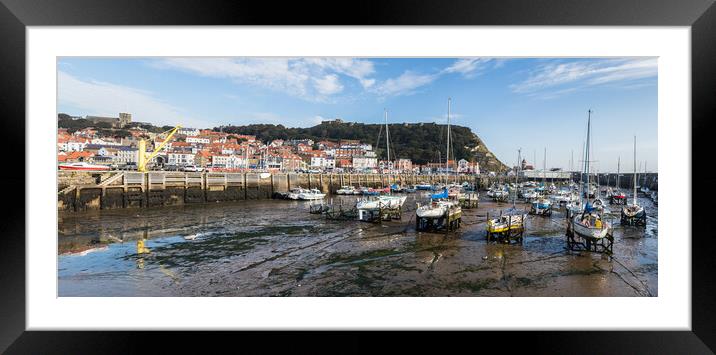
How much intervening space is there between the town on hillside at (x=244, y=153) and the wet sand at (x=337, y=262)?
13472 mm

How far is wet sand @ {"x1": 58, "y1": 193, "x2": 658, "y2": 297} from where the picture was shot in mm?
4914

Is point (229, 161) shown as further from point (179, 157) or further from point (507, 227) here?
point (507, 227)

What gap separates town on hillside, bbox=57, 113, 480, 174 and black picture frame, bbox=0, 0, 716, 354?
1914 centimetres

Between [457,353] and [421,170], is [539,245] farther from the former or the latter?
[421,170]

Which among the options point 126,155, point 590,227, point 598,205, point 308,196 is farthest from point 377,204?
point 126,155

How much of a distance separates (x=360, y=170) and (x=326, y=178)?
5330 millimetres

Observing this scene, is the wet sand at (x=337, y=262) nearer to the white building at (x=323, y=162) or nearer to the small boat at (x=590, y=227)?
the small boat at (x=590, y=227)

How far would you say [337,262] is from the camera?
6137 mm

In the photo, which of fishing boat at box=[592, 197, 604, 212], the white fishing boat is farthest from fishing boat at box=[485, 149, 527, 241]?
fishing boat at box=[592, 197, 604, 212]
